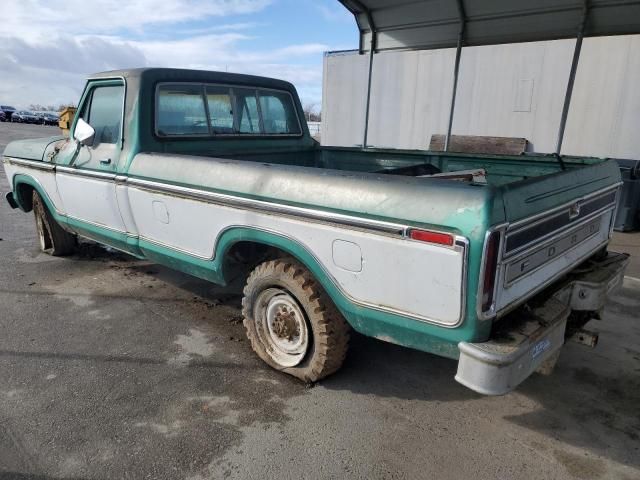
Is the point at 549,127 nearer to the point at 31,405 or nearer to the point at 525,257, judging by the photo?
the point at 525,257

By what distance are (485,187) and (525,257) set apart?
0.49 metres

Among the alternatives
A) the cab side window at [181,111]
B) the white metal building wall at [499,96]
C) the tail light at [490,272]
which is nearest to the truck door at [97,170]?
the cab side window at [181,111]

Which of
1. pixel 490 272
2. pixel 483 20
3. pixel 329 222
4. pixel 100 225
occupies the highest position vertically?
pixel 483 20

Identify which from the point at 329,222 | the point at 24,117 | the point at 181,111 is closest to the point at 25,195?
the point at 181,111

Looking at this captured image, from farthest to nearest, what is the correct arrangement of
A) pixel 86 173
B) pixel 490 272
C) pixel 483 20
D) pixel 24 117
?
1. pixel 24 117
2. pixel 483 20
3. pixel 86 173
4. pixel 490 272

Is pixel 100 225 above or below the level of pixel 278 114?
below

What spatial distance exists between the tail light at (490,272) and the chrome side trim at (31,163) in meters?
4.29

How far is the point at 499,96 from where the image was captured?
1088 cm

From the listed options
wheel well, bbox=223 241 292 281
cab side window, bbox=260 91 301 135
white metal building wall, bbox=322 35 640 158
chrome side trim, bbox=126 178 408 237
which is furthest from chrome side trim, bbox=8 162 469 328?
white metal building wall, bbox=322 35 640 158

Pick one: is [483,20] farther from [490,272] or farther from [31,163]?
[490,272]

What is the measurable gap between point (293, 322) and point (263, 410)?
56cm

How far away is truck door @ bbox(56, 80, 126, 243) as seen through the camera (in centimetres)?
408

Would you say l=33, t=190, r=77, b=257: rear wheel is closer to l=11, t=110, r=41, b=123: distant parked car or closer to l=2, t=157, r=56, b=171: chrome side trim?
l=2, t=157, r=56, b=171: chrome side trim

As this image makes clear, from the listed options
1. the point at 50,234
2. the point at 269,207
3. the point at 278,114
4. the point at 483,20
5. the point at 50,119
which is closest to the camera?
→ the point at 269,207
